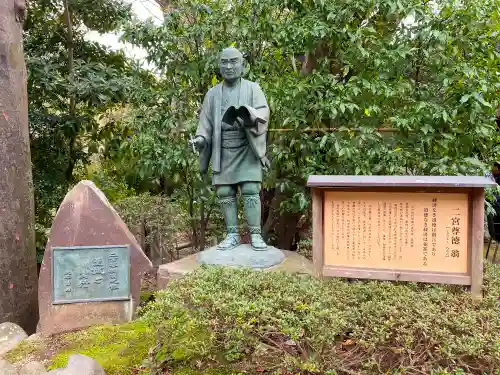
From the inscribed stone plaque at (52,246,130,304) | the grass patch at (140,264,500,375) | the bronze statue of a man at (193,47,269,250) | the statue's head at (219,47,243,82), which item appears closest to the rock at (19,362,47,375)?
the inscribed stone plaque at (52,246,130,304)

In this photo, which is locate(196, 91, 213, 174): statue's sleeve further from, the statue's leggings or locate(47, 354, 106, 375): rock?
locate(47, 354, 106, 375): rock

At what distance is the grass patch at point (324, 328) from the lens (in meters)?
2.22

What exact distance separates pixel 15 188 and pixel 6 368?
1948 millimetres

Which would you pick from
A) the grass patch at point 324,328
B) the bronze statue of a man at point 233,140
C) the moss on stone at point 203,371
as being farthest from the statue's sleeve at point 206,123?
the moss on stone at point 203,371

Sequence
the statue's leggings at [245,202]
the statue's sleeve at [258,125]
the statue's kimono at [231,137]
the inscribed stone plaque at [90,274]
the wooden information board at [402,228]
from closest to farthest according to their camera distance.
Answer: the wooden information board at [402,228] → the inscribed stone plaque at [90,274] → the statue's sleeve at [258,125] → the statue's kimono at [231,137] → the statue's leggings at [245,202]

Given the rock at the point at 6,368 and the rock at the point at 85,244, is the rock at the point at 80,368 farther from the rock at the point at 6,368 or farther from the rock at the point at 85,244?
the rock at the point at 85,244

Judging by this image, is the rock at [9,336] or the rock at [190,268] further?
the rock at [190,268]

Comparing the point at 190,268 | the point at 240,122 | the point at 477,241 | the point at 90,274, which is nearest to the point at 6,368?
the point at 90,274

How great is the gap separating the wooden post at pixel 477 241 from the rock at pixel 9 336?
12.3 feet

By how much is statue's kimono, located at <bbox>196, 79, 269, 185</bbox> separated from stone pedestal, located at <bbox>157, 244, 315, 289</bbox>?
2.29 feet

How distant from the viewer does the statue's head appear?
382 cm

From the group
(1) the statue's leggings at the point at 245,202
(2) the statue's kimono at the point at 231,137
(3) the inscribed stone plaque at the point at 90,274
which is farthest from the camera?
(1) the statue's leggings at the point at 245,202

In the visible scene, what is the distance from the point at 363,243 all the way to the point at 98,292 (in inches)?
94.1

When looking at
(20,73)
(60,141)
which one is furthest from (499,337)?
(60,141)
